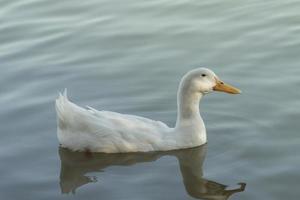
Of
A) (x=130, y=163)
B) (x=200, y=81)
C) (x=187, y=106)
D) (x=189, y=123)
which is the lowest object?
(x=130, y=163)

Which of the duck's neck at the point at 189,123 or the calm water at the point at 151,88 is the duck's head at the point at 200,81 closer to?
the duck's neck at the point at 189,123

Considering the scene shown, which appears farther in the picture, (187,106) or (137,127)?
(187,106)

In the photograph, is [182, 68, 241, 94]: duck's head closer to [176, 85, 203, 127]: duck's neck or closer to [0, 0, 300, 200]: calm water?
[176, 85, 203, 127]: duck's neck

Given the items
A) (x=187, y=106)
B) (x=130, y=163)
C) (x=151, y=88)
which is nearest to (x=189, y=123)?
Answer: (x=187, y=106)

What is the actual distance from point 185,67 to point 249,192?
336cm

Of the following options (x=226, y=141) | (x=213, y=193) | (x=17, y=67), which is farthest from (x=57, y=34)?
(x=213, y=193)

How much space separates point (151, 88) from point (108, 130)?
64.2 inches

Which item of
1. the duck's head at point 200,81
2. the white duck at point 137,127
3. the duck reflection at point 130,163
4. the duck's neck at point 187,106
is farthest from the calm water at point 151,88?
the duck's head at point 200,81

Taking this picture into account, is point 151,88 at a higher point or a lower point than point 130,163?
higher

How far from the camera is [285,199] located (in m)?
6.61

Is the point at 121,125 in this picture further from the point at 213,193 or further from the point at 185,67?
the point at 185,67

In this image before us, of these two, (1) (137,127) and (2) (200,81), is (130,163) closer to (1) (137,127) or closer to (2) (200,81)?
(1) (137,127)

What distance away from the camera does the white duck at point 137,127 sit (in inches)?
307

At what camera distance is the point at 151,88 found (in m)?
9.29
